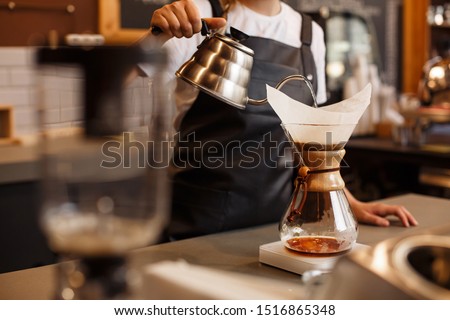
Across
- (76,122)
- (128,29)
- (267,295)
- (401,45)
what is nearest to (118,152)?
(76,122)

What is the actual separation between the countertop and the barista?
0.13m

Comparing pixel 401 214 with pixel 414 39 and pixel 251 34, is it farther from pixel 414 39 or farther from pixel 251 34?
pixel 414 39

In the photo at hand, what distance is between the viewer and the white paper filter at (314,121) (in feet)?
3.83

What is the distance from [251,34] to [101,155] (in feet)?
4.18

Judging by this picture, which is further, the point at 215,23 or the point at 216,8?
the point at 216,8

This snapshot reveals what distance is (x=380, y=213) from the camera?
5.35 feet

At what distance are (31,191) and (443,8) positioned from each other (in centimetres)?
401

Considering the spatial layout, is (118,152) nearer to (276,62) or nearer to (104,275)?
(104,275)

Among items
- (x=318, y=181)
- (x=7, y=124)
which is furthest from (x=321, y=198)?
(x=7, y=124)

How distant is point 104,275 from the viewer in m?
0.68

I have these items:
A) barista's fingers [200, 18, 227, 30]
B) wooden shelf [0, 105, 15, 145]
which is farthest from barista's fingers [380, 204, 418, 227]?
wooden shelf [0, 105, 15, 145]

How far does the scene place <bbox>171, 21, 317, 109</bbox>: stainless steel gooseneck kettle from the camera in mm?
1263

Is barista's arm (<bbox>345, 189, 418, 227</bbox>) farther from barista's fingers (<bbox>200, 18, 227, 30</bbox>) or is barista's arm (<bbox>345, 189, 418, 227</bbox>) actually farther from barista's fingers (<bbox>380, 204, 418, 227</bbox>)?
barista's fingers (<bbox>200, 18, 227, 30</bbox>)

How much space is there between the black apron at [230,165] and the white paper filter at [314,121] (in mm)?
482
